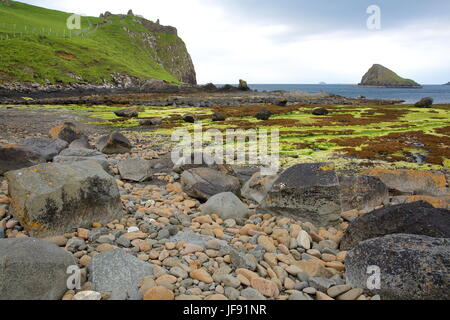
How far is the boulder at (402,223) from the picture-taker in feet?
A: 16.2

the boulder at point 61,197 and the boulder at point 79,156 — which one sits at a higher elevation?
the boulder at point 79,156

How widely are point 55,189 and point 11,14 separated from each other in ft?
422

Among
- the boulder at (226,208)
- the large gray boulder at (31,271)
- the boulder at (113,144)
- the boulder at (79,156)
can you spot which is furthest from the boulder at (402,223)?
the boulder at (113,144)

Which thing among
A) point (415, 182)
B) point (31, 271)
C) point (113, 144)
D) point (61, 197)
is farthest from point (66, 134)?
point (415, 182)

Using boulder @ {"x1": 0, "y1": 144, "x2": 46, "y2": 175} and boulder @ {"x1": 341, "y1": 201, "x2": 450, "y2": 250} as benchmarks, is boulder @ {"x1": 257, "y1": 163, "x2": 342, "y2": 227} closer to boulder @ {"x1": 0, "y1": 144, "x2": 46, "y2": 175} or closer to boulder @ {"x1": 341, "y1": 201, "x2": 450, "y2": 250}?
boulder @ {"x1": 341, "y1": 201, "x2": 450, "y2": 250}

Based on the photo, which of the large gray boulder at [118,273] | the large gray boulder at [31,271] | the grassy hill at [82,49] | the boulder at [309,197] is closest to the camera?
→ the large gray boulder at [31,271]

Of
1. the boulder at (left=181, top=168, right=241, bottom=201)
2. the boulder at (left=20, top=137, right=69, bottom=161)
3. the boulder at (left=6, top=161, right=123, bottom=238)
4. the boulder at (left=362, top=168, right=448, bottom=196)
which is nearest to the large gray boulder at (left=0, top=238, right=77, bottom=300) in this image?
the boulder at (left=6, top=161, right=123, bottom=238)

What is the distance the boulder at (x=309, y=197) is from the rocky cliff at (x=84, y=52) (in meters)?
64.7

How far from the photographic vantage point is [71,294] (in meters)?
4.05

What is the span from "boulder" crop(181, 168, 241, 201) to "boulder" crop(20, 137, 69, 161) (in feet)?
18.1

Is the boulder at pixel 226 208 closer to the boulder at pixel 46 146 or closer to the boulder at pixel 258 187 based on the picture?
the boulder at pixel 258 187
